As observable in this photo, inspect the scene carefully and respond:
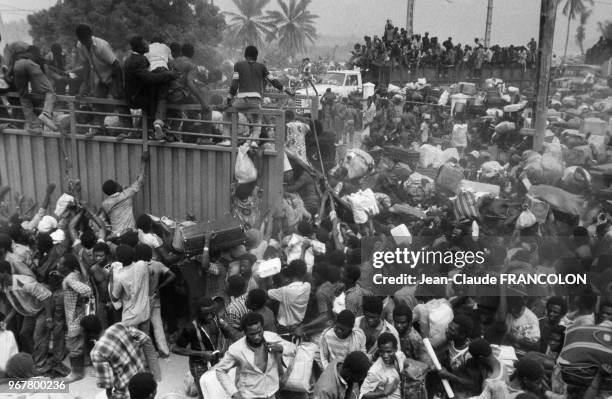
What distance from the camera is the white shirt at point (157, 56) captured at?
25.4 ft

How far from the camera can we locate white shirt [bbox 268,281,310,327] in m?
5.77

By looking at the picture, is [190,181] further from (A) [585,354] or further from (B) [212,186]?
(A) [585,354]

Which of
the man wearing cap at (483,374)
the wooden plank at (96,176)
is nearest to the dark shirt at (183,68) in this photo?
the wooden plank at (96,176)

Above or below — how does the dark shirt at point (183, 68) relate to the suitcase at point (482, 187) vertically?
above

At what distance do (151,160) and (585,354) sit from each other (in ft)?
18.6

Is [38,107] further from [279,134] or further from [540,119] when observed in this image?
[540,119]

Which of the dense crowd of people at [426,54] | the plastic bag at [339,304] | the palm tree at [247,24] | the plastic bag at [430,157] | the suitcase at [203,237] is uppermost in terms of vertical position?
the palm tree at [247,24]

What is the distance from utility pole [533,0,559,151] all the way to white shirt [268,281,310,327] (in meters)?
7.96

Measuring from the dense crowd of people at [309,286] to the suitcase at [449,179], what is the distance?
3 cm

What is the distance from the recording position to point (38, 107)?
8297mm

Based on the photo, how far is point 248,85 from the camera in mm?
7910

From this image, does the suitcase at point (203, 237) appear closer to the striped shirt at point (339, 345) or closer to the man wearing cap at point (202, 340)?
the man wearing cap at point (202, 340)

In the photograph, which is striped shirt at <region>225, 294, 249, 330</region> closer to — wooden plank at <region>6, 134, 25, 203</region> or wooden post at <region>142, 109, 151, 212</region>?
wooden post at <region>142, 109, 151, 212</region>

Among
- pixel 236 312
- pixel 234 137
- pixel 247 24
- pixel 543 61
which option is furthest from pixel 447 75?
pixel 247 24
